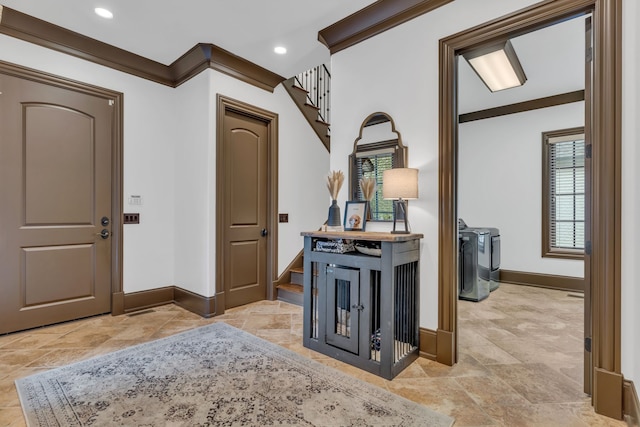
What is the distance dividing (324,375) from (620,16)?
2795mm

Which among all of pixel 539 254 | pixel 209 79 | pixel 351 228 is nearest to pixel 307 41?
pixel 209 79

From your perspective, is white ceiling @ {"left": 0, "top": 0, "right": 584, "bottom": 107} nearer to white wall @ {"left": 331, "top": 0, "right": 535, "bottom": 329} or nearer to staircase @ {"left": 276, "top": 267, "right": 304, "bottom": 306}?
white wall @ {"left": 331, "top": 0, "right": 535, "bottom": 329}

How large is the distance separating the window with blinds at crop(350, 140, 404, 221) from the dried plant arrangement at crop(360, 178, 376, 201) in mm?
26

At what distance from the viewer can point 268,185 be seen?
4223 mm

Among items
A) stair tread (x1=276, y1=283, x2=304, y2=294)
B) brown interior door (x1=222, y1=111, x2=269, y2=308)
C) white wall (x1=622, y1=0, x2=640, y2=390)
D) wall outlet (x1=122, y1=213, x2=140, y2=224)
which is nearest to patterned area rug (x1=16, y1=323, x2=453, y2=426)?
white wall (x1=622, y1=0, x2=640, y2=390)

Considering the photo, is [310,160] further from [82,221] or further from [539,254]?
[539,254]

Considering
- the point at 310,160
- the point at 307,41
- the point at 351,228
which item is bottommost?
the point at 351,228

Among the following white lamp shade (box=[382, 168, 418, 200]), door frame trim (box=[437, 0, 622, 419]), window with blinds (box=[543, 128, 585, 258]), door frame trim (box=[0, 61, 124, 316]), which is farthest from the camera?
window with blinds (box=[543, 128, 585, 258])

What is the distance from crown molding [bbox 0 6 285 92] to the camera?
2.98 metres

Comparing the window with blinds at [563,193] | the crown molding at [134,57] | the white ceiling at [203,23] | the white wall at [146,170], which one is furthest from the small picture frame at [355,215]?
the window with blinds at [563,193]

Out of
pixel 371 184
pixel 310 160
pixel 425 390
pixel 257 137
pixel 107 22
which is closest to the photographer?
pixel 425 390

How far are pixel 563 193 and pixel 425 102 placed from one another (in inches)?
152

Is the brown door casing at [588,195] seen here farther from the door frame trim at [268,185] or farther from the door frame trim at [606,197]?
the door frame trim at [268,185]

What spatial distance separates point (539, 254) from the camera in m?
5.08
